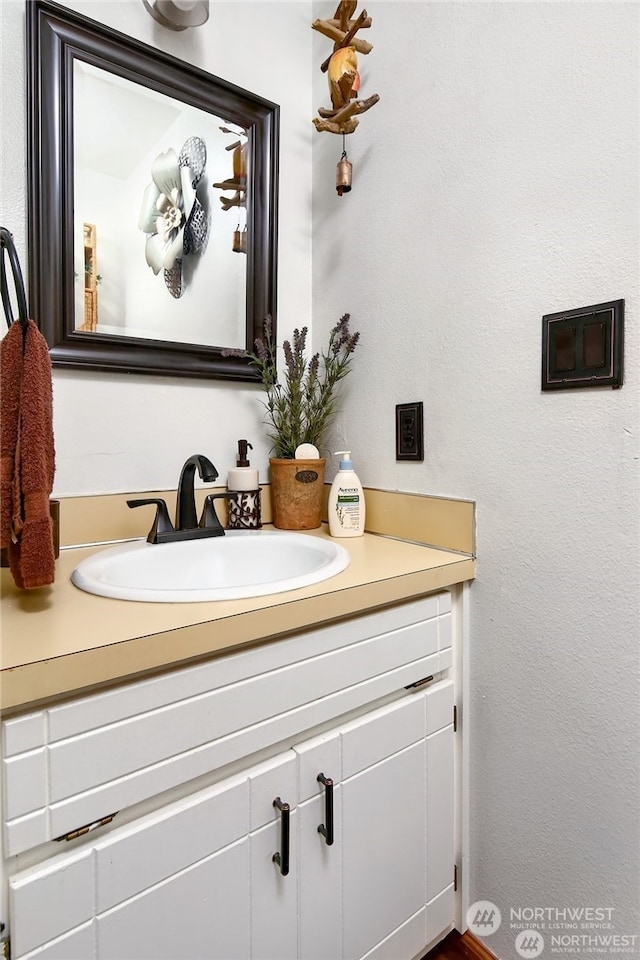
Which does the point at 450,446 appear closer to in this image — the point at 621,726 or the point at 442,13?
the point at 621,726

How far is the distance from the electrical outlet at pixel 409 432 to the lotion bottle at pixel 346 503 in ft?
0.38

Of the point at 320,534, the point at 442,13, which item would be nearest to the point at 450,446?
the point at 320,534

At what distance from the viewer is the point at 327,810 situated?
2.34 feet

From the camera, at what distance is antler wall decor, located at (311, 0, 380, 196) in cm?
102

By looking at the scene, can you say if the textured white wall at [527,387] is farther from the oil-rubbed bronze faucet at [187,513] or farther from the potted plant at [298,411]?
the oil-rubbed bronze faucet at [187,513]

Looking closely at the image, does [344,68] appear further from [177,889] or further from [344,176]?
[177,889]

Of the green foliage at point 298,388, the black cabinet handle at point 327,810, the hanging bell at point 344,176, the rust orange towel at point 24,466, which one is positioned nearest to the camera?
the rust orange towel at point 24,466

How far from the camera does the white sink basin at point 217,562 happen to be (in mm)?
832

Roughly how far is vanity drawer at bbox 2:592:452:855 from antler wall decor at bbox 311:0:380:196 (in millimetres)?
1016

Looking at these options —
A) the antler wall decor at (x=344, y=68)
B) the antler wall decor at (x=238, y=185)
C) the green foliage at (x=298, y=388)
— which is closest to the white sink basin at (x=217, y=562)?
the green foliage at (x=298, y=388)

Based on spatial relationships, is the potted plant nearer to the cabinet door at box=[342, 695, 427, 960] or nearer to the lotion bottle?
the lotion bottle

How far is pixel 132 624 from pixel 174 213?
2.94 feet

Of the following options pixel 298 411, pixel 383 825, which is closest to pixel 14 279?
pixel 298 411

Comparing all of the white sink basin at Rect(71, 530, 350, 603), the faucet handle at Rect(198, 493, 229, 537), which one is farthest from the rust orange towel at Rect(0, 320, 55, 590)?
the faucet handle at Rect(198, 493, 229, 537)
